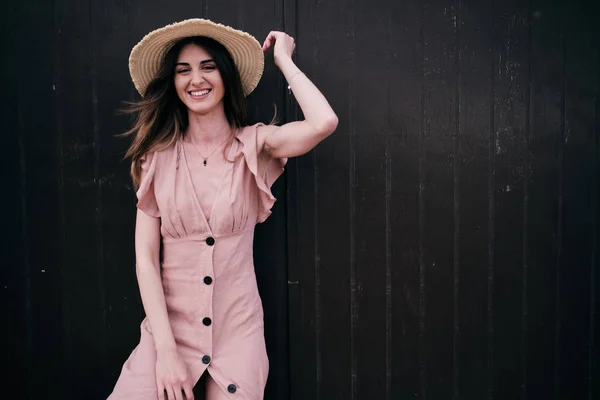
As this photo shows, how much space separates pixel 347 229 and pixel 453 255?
0.50m

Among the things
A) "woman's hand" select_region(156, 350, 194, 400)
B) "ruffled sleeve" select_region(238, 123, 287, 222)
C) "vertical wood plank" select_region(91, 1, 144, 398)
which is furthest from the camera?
"vertical wood plank" select_region(91, 1, 144, 398)

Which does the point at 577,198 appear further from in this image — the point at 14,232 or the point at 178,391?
the point at 14,232

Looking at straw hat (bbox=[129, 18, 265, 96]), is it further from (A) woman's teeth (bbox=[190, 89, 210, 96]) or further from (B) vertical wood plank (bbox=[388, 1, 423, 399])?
(B) vertical wood plank (bbox=[388, 1, 423, 399])

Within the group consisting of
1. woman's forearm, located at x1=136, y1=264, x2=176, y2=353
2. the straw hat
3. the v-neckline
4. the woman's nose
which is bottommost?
woman's forearm, located at x1=136, y1=264, x2=176, y2=353

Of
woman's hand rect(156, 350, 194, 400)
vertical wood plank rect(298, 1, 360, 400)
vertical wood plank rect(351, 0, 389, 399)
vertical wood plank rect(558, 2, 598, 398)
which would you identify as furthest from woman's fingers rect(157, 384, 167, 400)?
vertical wood plank rect(558, 2, 598, 398)

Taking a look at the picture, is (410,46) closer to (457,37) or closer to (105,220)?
(457,37)

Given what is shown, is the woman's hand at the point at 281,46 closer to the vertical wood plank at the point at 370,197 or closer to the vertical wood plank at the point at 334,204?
the vertical wood plank at the point at 334,204

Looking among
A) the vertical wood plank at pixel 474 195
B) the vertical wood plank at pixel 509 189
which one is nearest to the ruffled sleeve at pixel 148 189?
the vertical wood plank at pixel 474 195

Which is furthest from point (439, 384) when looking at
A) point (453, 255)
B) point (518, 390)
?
point (453, 255)

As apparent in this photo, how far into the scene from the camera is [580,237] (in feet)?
8.18

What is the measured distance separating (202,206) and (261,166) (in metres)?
0.28

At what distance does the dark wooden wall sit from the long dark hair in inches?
13.1

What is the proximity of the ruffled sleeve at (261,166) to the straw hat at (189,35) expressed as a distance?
10.1 inches

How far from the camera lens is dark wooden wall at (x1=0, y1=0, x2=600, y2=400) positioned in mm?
2406
